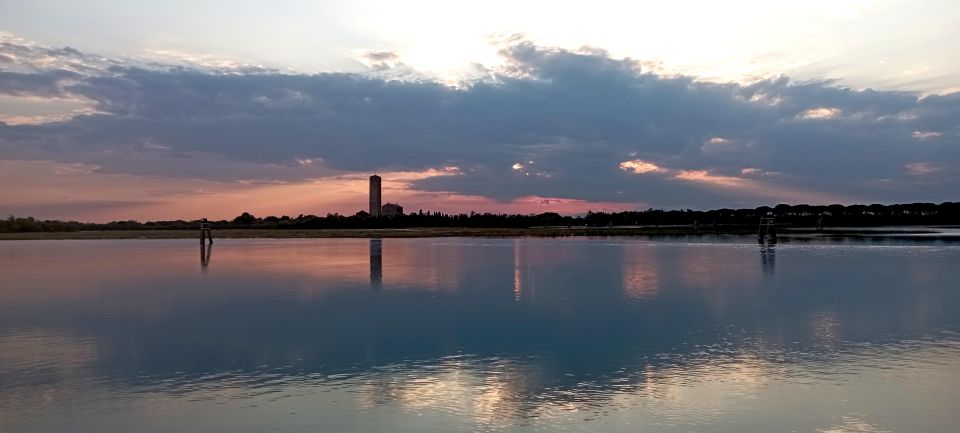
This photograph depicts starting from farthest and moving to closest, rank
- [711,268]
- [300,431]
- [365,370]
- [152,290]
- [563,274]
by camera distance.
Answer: [711,268] → [563,274] → [152,290] → [365,370] → [300,431]

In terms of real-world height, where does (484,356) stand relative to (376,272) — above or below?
below

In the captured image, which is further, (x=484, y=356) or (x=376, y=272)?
(x=376, y=272)

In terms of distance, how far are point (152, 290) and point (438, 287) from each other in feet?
35.7

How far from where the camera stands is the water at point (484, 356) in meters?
9.23

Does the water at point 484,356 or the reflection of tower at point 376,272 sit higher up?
the reflection of tower at point 376,272

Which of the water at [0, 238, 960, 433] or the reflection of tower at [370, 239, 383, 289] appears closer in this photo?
the water at [0, 238, 960, 433]

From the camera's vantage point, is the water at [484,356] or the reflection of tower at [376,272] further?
the reflection of tower at [376,272]

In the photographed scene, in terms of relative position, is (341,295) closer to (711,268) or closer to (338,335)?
(338,335)

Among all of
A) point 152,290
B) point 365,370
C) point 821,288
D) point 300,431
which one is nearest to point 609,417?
point 300,431

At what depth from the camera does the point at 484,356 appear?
43.3 ft

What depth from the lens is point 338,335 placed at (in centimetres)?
1572

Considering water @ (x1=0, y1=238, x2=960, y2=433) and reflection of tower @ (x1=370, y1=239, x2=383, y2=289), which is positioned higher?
reflection of tower @ (x1=370, y1=239, x2=383, y2=289)

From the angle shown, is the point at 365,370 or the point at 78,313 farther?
the point at 78,313

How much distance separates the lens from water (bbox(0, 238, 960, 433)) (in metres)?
9.23
